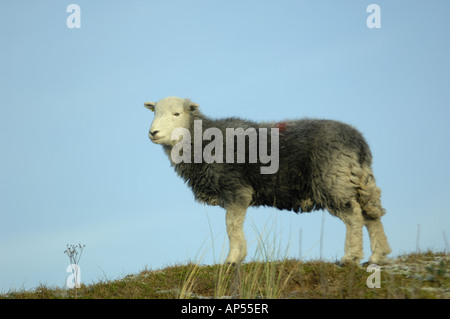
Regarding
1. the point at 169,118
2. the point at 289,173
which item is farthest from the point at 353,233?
the point at 169,118

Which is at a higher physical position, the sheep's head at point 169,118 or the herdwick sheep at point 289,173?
the sheep's head at point 169,118

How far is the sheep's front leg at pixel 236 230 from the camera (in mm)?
10164

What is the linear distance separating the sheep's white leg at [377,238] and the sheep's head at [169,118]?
4676 mm

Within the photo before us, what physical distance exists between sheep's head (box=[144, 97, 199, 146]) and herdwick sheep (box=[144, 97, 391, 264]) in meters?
0.02

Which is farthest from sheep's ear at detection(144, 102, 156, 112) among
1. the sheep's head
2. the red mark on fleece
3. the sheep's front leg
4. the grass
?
the grass

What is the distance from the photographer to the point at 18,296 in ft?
34.2

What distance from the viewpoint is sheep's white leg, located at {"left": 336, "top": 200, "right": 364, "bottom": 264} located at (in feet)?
32.3

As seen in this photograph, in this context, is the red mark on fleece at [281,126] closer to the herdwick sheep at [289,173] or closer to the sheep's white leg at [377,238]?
the herdwick sheep at [289,173]

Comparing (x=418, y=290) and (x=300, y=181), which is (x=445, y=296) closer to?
(x=418, y=290)

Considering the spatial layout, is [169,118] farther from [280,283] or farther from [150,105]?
[280,283]

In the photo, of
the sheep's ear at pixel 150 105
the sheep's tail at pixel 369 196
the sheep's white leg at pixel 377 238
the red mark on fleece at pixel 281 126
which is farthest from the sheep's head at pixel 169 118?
the sheep's white leg at pixel 377 238
